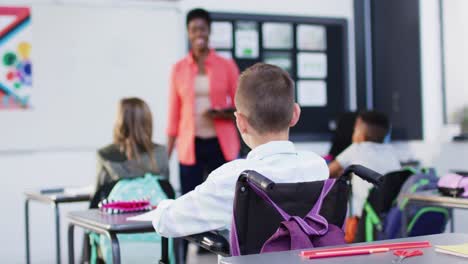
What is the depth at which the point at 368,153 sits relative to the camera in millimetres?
4090

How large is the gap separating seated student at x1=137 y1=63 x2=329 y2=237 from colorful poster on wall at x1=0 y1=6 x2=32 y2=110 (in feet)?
11.6

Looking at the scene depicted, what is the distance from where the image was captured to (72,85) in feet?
17.4

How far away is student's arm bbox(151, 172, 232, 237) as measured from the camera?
5.90 feet

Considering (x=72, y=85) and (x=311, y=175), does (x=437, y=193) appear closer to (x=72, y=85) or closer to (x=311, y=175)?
(x=311, y=175)

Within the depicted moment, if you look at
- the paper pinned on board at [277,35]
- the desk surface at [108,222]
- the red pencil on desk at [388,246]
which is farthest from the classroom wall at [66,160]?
the red pencil on desk at [388,246]

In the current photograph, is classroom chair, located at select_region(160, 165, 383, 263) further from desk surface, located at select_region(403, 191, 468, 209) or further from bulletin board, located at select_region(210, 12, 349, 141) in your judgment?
bulletin board, located at select_region(210, 12, 349, 141)

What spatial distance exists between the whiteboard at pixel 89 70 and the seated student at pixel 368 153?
181 cm

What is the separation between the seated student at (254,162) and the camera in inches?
71.1

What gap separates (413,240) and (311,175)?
0.43 metres

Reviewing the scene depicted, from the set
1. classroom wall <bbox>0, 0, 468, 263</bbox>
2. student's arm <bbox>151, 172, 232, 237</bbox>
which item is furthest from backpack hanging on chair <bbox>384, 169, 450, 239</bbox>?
student's arm <bbox>151, 172, 232, 237</bbox>

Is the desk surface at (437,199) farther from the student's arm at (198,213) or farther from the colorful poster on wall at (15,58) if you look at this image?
the colorful poster on wall at (15,58)

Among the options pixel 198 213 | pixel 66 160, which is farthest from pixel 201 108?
pixel 198 213

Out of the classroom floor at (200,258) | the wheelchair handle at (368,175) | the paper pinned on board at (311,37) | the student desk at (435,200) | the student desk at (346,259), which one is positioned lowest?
the classroom floor at (200,258)

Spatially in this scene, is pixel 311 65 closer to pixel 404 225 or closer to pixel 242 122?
pixel 404 225
